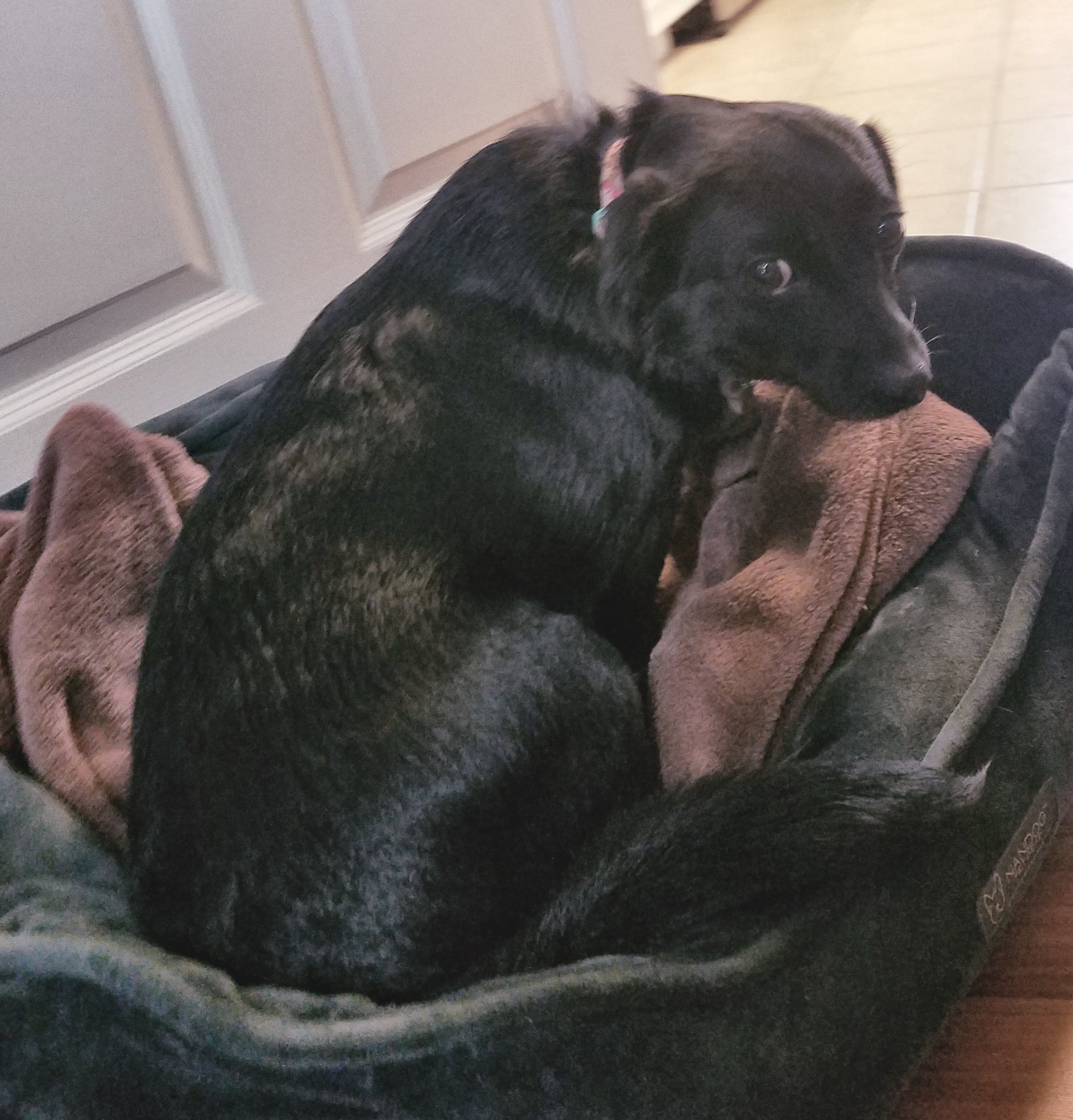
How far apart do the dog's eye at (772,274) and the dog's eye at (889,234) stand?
9 centimetres

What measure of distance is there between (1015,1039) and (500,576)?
557mm

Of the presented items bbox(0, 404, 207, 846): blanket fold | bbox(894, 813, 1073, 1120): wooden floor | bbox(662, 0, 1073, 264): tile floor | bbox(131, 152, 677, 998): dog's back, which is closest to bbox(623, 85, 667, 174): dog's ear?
bbox(131, 152, 677, 998): dog's back

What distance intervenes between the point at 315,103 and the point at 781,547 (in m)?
1.06

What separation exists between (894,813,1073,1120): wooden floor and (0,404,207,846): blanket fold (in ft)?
2.45

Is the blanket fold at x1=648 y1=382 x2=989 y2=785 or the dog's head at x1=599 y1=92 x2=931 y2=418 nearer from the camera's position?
the dog's head at x1=599 y1=92 x2=931 y2=418

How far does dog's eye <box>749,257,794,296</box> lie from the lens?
861 millimetres

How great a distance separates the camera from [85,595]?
1.16m

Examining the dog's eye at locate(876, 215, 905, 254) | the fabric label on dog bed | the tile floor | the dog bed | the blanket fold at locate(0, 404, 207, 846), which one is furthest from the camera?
the tile floor

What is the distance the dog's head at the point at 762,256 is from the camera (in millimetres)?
858

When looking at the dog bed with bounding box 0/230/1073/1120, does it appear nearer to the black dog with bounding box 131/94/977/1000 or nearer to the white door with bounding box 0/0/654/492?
the black dog with bounding box 131/94/977/1000

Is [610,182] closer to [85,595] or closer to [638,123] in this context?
[638,123]

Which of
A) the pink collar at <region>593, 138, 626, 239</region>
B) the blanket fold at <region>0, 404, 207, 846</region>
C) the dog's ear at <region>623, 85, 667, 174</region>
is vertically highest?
the dog's ear at <region>623, 85, 667, 174</region>

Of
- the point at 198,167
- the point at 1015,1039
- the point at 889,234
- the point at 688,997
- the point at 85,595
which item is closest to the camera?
the point at 688,997

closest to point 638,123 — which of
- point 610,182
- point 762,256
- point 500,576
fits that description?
point 610,182
